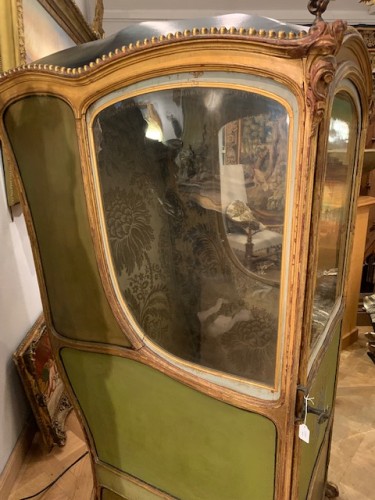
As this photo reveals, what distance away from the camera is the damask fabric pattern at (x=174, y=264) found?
74 cm

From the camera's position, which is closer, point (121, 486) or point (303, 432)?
point (303, 432)

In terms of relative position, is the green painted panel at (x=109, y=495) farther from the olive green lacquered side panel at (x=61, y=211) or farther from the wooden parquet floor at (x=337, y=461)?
the olive green lacquered side panel at (x=61, y=211)

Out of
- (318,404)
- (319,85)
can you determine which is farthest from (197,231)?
(318,404)

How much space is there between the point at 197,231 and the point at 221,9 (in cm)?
252

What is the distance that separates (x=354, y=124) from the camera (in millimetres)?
875

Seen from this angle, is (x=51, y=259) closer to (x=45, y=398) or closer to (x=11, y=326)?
(x=11, y=326)

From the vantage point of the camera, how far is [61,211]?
0.83 metres

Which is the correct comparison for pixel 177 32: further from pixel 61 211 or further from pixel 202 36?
pixel 61 211

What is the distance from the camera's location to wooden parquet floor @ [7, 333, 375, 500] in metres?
1.43

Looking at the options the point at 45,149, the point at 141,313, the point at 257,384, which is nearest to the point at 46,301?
the point at 141,313

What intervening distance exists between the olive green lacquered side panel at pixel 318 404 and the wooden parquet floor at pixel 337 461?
16.5 inches

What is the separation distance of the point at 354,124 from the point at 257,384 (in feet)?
2.02

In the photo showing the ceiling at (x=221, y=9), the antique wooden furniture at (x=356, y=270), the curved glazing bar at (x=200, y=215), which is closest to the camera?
the curved glazing bar at (x=200, y=215)

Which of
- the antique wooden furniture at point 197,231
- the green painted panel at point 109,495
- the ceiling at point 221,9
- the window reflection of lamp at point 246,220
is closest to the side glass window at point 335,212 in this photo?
the antique wooden furniture at point 197,231
